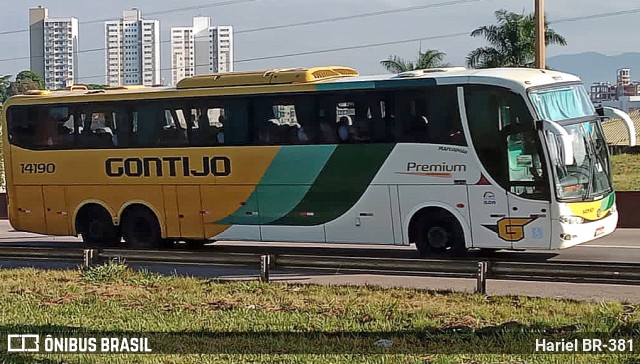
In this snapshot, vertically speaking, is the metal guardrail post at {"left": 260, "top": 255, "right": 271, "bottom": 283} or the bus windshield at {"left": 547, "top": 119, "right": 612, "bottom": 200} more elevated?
the bus windshield at {"left": 547, "top": 119, "right": 612, "bottom": 200}

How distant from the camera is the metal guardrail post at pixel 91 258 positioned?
14867 mm

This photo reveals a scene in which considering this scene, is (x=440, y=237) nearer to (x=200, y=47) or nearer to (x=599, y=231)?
(x=599, y=231)

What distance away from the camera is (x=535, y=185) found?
49.0ft

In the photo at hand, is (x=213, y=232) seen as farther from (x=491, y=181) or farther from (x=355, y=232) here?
(x=491, y=181)

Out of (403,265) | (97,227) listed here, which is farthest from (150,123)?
(403,265)

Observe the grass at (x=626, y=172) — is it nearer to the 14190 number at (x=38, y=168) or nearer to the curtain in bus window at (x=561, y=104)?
the curtain in bus window at (x=561, y=104)

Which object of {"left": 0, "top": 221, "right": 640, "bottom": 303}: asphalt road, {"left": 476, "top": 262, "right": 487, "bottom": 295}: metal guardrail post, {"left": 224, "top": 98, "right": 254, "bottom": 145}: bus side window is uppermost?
{"left": 224, "top": 98, "right": 254, "bottom": 145}: bus side window

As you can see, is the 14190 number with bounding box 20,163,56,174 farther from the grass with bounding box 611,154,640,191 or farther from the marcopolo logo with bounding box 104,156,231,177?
the grass with bounding box 611,154,640,191

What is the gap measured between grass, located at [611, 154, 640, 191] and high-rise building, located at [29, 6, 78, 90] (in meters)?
83.5

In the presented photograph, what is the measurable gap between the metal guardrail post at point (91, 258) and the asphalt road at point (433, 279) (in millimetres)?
708

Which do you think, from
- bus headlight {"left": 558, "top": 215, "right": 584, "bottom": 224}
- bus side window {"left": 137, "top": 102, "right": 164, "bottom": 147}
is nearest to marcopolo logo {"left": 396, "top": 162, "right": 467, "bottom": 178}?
bus headlight {"left": 558, "top": 215, "right": 584, "bottom": 224}

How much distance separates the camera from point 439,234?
1594 cm

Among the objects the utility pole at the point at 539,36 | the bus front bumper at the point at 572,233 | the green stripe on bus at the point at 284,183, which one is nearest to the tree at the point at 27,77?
the utility pole at the point at 539,36

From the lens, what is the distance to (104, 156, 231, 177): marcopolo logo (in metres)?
17.7
